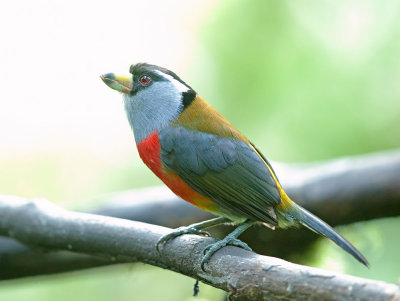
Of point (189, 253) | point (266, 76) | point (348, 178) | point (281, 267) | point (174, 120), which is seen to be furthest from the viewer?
point (266, 76)

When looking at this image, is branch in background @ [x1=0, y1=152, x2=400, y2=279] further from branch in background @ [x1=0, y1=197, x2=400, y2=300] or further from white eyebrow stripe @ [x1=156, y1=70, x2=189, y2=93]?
white eyebrow stripe @ [x1=156, y1=70, x2=189, y2=93]

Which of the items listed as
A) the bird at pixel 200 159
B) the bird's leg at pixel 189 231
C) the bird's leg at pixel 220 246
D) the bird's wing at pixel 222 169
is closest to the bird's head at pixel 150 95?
the bird at pixel 200 159

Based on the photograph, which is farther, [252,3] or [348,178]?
[252,3]

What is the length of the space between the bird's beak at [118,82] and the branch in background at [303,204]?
1.13 meters

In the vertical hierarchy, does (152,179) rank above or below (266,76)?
below

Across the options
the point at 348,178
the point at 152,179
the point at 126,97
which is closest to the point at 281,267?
the point at 126,97

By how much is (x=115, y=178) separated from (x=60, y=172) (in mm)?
633

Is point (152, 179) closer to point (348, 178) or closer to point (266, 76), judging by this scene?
point (266, 76)

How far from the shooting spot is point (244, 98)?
6133mm

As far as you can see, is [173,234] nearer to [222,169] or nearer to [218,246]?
[218,246]

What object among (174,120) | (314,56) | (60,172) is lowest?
(174,120)

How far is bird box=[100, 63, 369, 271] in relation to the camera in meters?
3.16

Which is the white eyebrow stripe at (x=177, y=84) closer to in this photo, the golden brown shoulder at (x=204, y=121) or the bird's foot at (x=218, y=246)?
the golden brown shoulder at (x=204, y=121)

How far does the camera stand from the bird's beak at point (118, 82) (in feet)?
11.9
